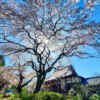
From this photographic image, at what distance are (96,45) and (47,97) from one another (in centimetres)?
840

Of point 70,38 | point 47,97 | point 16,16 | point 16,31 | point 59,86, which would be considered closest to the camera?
point 47,97

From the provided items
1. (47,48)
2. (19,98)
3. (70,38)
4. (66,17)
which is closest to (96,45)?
(70,38)

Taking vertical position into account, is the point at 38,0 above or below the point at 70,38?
above

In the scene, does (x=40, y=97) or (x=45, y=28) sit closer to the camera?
(x=40, y=97)

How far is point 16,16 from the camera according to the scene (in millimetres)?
10508

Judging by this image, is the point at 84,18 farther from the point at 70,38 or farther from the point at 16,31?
the point at 16,31

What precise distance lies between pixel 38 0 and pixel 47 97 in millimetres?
8114

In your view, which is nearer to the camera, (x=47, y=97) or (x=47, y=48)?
(x=47, y=97)

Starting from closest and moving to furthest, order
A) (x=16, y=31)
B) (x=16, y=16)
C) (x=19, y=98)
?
(x=19, y=98), (x=16, y=16), (x=16, y=31)

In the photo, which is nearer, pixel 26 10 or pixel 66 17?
pixel 26 10

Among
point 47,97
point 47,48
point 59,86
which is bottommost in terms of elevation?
point 59,86

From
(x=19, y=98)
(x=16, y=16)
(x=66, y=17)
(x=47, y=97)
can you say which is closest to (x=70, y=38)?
(x=66, y=17)

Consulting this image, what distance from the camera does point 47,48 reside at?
13.2 metres

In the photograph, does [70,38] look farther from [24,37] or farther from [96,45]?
[24,37]
